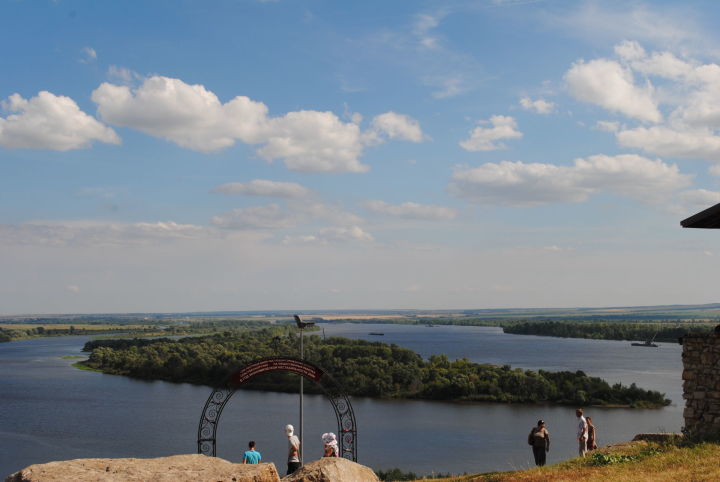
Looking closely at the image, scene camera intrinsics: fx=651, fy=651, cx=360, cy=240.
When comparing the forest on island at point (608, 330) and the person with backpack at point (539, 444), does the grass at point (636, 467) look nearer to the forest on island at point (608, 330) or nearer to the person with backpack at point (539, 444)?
the person with backpack at point (539, 444)

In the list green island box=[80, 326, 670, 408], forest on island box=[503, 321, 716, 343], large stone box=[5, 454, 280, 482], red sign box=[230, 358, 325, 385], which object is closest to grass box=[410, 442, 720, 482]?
large stone box=[5, 454, 280, 482]

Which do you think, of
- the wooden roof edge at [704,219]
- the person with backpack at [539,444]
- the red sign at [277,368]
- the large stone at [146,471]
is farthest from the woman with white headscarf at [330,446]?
the wooden roof edge at [704,219]

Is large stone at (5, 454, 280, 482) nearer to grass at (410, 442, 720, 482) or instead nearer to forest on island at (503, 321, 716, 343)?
grass at (410, 442, 720, 482)

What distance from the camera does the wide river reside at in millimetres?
31844

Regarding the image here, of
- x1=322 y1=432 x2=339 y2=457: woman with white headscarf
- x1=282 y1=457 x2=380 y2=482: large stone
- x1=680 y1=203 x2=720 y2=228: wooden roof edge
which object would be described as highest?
x1=680 y1=203 x2=720 y2=228: wooden roof edge

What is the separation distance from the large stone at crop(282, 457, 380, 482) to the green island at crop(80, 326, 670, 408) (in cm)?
3514

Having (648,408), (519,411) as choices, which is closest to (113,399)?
(519,411)

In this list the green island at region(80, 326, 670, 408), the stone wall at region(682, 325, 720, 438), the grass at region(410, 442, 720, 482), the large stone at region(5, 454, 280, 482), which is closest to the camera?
the large stone at region(5, 454, 280, 482)

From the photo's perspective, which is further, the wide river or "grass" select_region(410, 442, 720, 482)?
the wide river

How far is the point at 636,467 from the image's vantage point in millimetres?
8070

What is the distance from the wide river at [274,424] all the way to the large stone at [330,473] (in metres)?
18.4

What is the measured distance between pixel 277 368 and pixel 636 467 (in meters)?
6.64

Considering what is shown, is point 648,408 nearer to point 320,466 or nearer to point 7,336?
point 320,466

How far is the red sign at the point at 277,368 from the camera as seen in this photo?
12.2 meters
